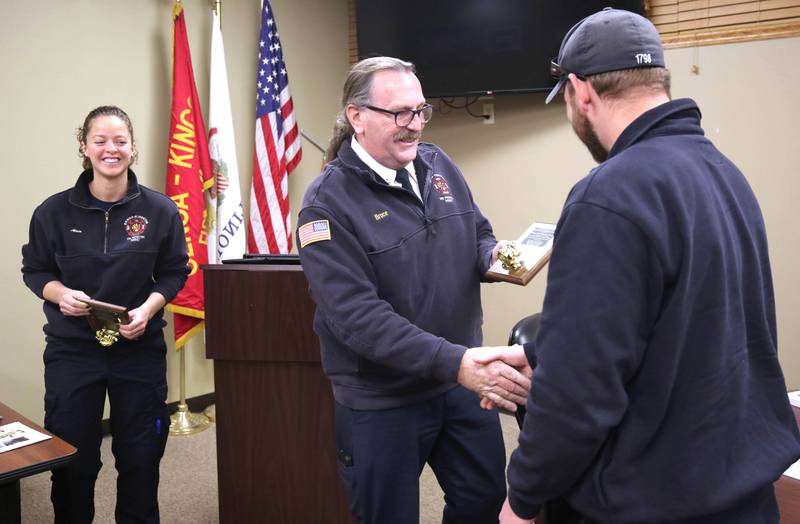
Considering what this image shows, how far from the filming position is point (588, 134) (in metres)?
1.22

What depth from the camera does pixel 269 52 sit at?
4.34m

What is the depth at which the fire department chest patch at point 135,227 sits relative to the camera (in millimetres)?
2460

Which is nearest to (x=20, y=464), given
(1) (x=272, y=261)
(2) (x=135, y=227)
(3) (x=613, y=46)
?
(2) (x=135, y=227)

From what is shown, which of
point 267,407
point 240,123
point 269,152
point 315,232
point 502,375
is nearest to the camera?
point 502,375

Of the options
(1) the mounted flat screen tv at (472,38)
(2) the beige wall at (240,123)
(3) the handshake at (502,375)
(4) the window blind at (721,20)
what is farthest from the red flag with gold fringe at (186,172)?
(3) the handshake at (502,375)

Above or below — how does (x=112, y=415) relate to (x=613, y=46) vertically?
below

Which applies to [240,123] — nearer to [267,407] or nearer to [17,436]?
Answer: [267,407]

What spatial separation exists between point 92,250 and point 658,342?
1.93m

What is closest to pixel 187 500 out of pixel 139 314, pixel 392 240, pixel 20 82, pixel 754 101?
pixel 139 314

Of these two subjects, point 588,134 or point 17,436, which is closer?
point 588,134

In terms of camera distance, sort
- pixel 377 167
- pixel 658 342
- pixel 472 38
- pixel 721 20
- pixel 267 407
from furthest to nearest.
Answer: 1. pixel 472 38
2. pixel 721 20
3. pixel 267 407
4. pixel 377 167
5. pixel 658 342

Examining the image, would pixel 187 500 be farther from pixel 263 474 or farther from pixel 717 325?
pixel 717 325

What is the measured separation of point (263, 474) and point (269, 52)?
269 centimetres

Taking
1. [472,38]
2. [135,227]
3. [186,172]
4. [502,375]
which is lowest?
[502,375]
